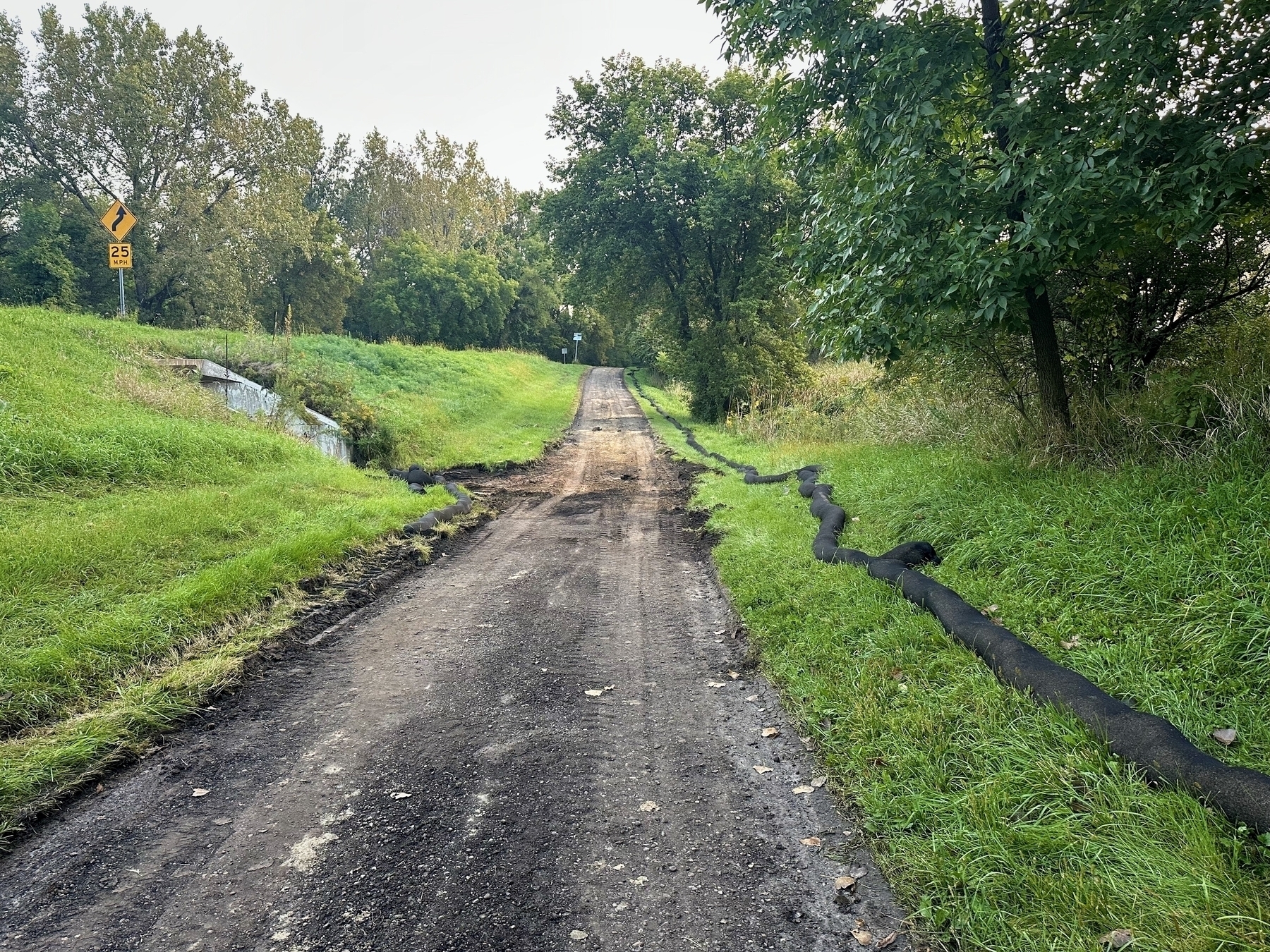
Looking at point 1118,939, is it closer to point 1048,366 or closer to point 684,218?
point 1048,366

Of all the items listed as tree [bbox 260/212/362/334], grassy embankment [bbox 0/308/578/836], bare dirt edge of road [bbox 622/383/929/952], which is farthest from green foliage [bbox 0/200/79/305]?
bare dirt edge of road [bbox 622/383/929/952]

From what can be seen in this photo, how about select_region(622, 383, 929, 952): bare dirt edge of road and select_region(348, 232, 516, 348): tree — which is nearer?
select_region(622, 383, 929, 952): bare dirt edge of road

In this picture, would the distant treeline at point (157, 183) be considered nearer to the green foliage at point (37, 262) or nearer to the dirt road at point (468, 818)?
the green foliage at point (37, 262)

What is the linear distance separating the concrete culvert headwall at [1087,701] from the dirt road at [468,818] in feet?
3.66

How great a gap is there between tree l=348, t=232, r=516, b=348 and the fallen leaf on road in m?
46.9

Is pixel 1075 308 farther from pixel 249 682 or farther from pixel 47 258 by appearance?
pixel 47 258

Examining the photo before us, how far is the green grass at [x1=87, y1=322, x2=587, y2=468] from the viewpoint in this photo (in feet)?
42.4

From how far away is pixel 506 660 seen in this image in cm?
462

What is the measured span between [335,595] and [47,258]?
30.3m

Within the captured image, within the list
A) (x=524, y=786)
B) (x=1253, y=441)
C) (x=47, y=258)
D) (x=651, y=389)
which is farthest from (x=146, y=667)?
(x=651, y=389)

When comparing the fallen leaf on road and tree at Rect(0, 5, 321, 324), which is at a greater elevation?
tree at Rect(0, 5, 321, 324)

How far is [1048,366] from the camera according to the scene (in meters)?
6.22

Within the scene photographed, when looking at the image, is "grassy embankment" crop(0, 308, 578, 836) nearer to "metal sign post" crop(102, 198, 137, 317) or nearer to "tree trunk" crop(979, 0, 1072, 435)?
"metal sign post" crop(102, 198, 137, 317)

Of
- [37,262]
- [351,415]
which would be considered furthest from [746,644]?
[37,262]
